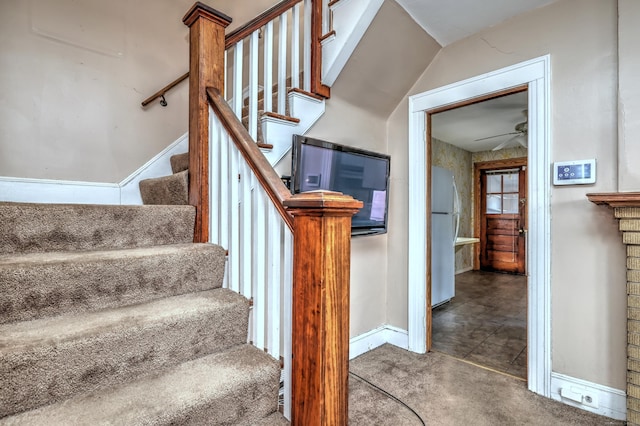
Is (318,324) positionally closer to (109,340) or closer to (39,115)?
(109,340)

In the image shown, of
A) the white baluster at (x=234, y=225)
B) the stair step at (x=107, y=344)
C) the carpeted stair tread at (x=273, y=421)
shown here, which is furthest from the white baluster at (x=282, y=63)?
the carpeted stair tread at (x=273, y=421)

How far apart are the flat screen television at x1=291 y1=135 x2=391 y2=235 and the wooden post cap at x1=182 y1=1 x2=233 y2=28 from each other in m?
0.75

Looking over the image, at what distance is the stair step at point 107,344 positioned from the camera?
2.97ft

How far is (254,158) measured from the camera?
1.31 m

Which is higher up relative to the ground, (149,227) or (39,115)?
(39,115)

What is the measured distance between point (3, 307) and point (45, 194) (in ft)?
4.88

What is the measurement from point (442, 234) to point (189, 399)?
11.4 ft

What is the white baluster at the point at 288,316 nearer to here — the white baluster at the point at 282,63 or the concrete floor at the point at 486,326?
the white baluster at the point at 282,63

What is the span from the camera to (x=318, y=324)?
0.95 meters

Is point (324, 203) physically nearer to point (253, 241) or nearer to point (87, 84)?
point (253, 241)

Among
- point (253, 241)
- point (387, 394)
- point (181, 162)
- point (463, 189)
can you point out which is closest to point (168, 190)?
point (181, 162)

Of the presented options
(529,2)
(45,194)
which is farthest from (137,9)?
(529,2)

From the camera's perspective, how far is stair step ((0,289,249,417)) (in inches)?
35.6

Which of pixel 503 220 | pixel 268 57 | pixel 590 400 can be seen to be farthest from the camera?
pixel 503 220
